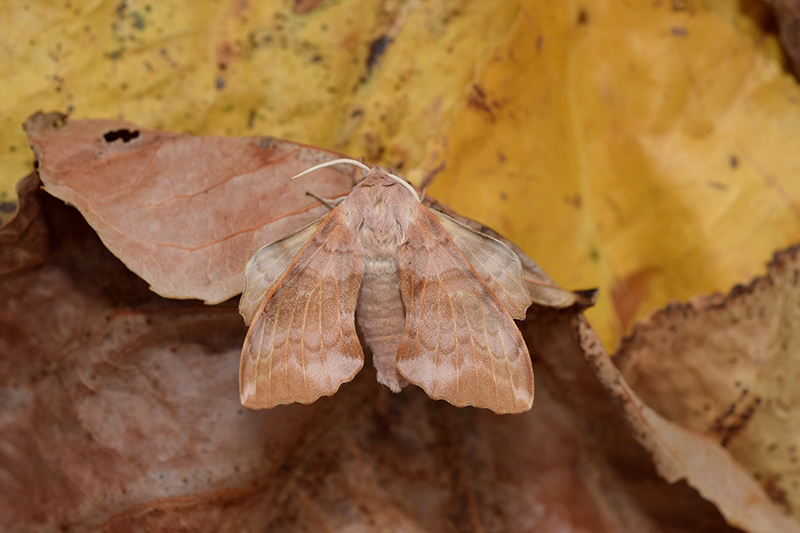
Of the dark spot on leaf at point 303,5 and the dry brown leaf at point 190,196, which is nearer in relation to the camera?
the dry brown leaf at point 190,196

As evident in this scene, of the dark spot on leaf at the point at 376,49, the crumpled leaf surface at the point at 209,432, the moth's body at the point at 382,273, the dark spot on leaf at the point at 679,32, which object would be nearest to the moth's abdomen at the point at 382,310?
the moth's body at the point at 382,273

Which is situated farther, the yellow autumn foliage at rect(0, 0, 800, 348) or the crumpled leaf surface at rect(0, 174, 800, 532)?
the yellow autumn foliage at rect(0, 0, 800, 348)

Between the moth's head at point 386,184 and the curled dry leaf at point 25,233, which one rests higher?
the moth's head at point 386,184

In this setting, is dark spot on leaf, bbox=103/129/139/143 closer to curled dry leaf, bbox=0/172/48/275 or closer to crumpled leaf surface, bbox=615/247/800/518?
curled dry leaf, bbox=0/172/48/275

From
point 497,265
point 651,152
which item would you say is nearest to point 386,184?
point 497,265

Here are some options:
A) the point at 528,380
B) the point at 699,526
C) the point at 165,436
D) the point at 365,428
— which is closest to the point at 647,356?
the point at 699,526

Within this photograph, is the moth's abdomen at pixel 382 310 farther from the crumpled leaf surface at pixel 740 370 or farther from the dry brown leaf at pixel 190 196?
the crumpled leaf surface at pixel 740 370

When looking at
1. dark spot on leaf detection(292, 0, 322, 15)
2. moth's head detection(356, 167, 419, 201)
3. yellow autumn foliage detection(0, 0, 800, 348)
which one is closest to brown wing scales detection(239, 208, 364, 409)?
moth's head detection(356, 167, 419, 201)
